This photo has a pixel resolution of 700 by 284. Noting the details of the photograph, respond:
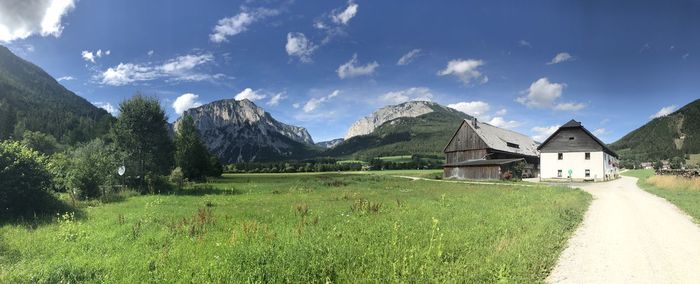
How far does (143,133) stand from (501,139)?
204 ft

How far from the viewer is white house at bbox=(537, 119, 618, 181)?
5486 cm

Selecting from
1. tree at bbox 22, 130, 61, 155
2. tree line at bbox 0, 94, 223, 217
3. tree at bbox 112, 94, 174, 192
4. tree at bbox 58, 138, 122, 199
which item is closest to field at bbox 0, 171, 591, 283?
tree line at bbox 0, 94, 223, 217

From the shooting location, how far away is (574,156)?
186ft

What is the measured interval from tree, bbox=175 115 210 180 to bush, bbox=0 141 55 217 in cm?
4757

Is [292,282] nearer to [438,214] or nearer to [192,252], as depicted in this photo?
[192,252]

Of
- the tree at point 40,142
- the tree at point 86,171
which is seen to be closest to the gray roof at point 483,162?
the tree at point 86,171

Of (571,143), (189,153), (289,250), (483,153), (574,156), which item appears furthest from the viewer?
(189,153)

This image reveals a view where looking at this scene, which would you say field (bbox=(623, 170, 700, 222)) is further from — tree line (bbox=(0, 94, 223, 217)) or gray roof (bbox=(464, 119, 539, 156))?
gray roof (bbox=(464, 119, 539, 156))

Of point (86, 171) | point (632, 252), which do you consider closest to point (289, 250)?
point (632, 252)

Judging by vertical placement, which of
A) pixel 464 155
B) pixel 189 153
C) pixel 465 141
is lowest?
pixel 189 153

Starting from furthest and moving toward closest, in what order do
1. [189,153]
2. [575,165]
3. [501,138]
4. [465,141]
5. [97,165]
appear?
[501,138] → [465,141] → [189,153] → [575,165] → [97,165]

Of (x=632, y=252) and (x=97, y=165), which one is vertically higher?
(x=97, y=165)

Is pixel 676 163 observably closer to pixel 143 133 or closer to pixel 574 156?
pixel 574 156

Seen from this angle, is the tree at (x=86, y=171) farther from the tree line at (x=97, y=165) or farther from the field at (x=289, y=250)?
the field at (x=289, y=250)
